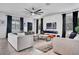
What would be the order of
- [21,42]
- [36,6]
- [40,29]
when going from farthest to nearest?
[40,29], [36,6], [21,42]

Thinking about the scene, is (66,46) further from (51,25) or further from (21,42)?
(51,25)

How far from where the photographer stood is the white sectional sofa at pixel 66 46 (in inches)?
95.4

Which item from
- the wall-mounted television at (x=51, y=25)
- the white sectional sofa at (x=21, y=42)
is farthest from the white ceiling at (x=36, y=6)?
Result: the wall-mounted television at (x=51, y=25)

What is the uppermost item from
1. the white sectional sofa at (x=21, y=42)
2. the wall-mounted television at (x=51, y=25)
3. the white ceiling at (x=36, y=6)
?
the white ceiling at (x=36, y=6)

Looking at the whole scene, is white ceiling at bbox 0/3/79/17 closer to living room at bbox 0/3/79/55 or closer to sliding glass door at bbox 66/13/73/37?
living room at bbox 0/3/79/55

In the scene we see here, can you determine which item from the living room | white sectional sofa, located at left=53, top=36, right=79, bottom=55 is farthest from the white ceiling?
white sectional sofa, located at left=53, top=36, right=79, bottom=55

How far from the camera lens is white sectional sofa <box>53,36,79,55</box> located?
242 centimetres

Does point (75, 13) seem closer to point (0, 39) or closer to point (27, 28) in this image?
point (27, 28)

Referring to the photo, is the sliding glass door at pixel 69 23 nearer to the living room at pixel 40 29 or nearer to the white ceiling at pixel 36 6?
the living room at pixel 40 29

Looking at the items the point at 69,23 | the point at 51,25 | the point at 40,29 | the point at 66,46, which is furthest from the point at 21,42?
the point at 40,29

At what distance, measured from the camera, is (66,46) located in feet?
8.57

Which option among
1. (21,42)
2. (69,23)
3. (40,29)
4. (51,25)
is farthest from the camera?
(40,29)

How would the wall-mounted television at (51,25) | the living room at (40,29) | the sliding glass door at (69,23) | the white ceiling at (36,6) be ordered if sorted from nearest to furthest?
the living room at (40,29) < the white ceiling at (36,6) < the sliding glass door at (69,23) < the wall-mounted television at (51,25)

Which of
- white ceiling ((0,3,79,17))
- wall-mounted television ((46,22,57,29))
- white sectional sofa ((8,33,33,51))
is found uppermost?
white ceiling ((0,3,79,17))
